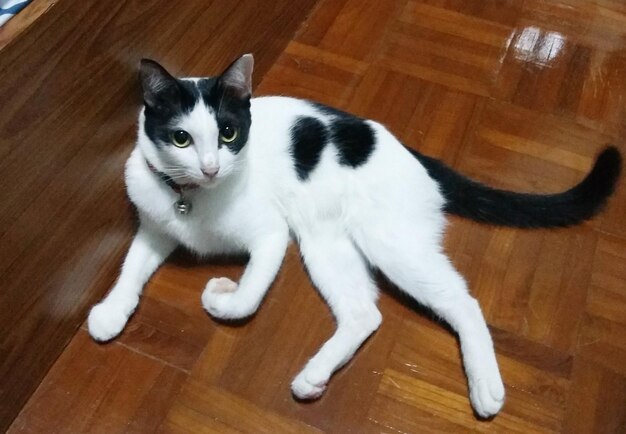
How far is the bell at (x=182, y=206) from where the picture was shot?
1.04m

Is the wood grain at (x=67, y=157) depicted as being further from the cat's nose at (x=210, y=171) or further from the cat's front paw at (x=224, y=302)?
the cat's nose at (x=210, y=171)

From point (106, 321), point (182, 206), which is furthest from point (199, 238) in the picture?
point (106, 321)

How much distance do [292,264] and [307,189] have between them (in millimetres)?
186

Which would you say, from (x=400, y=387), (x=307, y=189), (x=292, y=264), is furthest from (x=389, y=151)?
(x=400, y=387)

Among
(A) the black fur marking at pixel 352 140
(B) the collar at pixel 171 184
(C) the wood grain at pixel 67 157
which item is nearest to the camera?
(C) the wood grain at pixel 67 157

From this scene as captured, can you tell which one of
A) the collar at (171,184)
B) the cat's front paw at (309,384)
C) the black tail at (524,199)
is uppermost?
the collar at (171,184)

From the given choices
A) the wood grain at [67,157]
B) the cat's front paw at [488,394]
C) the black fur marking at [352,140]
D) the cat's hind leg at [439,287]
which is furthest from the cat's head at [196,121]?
the cat's front paw at [488,394]

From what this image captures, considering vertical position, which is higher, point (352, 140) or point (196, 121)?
point (196, 121)

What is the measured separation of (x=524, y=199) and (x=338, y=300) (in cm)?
Answer: 42

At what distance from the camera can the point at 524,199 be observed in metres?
1.19

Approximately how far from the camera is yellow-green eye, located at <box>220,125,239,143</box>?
3.02 feet

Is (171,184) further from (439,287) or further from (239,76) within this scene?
(439,287)

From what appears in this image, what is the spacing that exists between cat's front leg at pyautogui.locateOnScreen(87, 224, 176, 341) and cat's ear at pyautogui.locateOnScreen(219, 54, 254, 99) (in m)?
0.34

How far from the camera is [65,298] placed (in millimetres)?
1042
